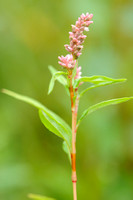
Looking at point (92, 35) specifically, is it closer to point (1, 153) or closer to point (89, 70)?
point (89, 70)

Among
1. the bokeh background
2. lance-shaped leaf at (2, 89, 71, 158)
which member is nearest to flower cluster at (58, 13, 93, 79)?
lance-shaped leaf at (2, 89, 71, 158)

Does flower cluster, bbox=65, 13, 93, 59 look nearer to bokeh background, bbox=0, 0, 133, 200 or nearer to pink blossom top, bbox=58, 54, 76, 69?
pink blossom top, bbox=58, 54, 76, 69

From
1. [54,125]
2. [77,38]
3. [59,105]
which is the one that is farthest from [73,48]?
[59,105]

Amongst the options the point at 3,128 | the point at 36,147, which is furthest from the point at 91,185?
the point at 3,128

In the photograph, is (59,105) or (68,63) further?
(59,105)

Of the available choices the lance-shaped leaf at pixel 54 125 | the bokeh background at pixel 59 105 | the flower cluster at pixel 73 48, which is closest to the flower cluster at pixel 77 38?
the flower cluster at pixel 73 48

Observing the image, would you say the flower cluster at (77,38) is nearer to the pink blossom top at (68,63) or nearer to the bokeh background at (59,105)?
the pink blossom top at (68,63)

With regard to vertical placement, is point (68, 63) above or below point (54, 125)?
above

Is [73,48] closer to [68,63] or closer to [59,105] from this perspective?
[68,63]
